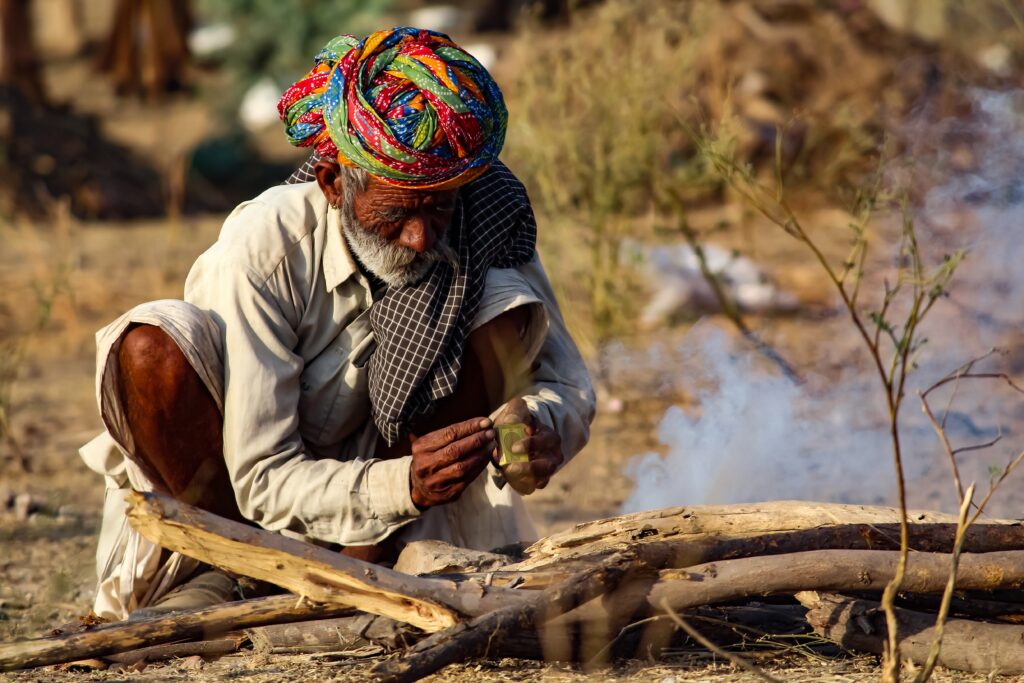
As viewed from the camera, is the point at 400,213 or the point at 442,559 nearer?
the point at 442,559

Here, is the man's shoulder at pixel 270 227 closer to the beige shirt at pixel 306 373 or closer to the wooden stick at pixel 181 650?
the beige shirt at pixel 306 373

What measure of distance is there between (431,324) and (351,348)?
0.29 meters

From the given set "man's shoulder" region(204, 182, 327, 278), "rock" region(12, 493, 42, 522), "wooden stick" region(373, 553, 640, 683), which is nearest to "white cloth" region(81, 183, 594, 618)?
"man's shoulder" region(204, 182, 327, 278)

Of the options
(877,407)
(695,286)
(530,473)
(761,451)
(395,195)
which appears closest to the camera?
(530,473)

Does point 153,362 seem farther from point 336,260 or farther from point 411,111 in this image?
point 411,111

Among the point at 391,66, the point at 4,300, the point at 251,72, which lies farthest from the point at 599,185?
the point at 251,72

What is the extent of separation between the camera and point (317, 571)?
266cm

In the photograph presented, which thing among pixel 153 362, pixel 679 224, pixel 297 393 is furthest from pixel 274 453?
pixel 679 224

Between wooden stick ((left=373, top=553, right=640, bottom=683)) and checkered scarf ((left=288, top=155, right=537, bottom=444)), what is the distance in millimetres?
741

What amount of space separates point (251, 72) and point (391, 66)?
11233 millimetres

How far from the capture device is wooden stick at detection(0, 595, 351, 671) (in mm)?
2748

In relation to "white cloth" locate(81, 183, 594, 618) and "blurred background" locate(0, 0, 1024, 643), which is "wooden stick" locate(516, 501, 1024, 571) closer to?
"blurred background" locate(0, 0, 1024, 643)

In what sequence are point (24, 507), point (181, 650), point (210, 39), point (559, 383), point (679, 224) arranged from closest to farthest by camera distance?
point (181, 650), point (559, 383), point (24, 507), point (679, 224), point (210, 39)

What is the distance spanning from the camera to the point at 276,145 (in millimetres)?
12727
